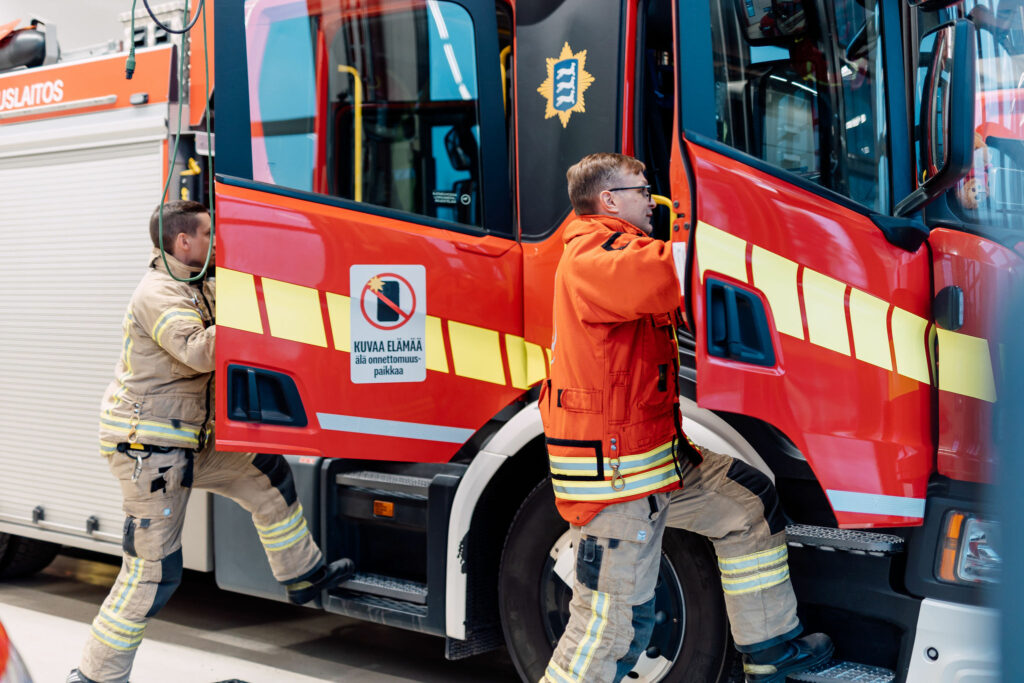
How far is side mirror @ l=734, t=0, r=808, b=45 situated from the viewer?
2877 millimetres

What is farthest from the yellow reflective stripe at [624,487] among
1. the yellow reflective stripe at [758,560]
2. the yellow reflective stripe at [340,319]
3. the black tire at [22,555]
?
the black tire at [22,555]

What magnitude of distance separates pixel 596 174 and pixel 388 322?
998 mm

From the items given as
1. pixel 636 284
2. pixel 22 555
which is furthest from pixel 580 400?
pixel 22 555

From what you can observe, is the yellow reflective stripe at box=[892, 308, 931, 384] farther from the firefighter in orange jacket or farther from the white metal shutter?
the white metal shutter

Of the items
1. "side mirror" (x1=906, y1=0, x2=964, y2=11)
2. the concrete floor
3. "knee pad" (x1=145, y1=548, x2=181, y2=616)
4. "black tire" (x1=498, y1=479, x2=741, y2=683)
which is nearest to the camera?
"side mirror" (x1=906, y1=0, x2=964, y2=11)

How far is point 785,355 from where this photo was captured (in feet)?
8.82

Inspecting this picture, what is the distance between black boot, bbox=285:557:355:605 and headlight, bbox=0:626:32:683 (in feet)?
6.02

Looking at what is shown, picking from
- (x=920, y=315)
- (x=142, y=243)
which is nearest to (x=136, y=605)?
(x=142, y=243)

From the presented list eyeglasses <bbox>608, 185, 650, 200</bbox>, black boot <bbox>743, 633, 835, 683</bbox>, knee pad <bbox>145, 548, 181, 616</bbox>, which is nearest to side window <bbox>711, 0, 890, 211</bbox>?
eyeglasses <bbox>608, 185, 650, 200</bbox>

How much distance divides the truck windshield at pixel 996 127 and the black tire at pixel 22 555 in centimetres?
505

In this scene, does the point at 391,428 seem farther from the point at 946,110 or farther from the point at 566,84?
the point at 946,110

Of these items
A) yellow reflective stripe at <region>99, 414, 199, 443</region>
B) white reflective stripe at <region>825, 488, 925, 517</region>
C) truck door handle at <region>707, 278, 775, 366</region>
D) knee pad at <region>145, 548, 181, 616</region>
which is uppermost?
truck door handle at <region>707, 278, 775, 366</region>

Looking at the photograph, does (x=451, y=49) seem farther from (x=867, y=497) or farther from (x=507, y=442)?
(x=867, y=497)

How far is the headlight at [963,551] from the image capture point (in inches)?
103
